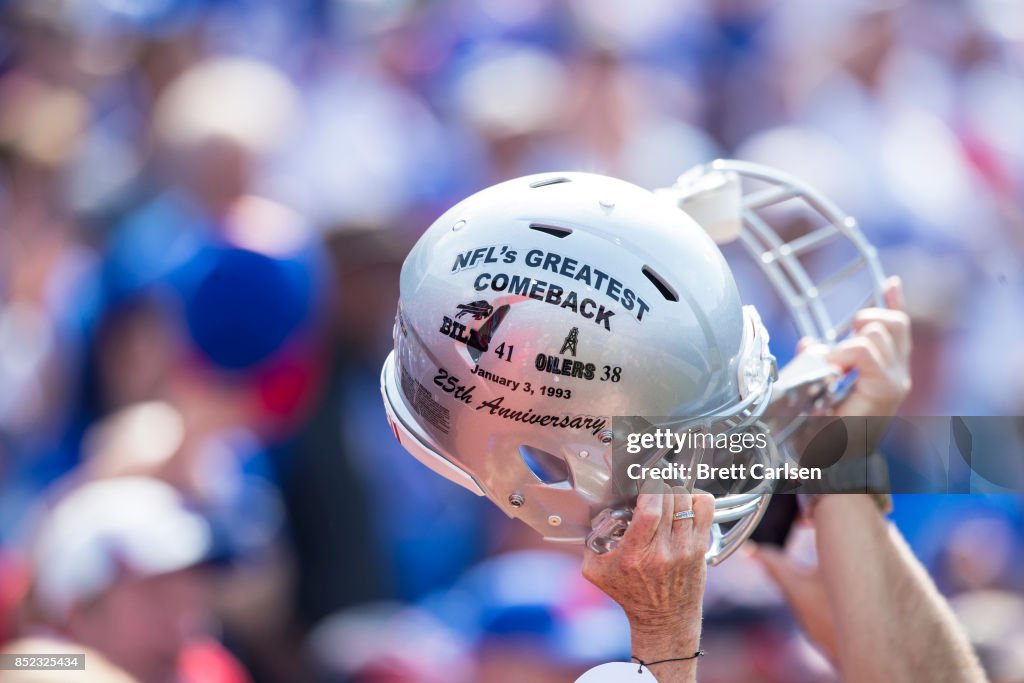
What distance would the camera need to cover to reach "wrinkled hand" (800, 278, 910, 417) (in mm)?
2764

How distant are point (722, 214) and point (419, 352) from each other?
0.83m

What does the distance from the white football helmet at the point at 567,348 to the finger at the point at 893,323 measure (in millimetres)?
524

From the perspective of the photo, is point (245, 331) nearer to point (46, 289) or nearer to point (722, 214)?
point (46, 289)

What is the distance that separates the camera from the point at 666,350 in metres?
2.27

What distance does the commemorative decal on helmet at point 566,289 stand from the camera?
89.2 inches

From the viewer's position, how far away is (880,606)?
274 cm

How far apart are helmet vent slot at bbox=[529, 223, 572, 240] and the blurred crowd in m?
1.84

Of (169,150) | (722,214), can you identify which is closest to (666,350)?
(722,214)

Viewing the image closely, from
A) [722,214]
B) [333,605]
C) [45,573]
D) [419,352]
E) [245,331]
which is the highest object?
[722,214]

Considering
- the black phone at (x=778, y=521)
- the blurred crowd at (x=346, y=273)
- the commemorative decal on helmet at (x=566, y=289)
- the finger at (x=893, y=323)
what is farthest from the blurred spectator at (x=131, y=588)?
the finger at (x=893, y=323)

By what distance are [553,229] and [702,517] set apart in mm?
599

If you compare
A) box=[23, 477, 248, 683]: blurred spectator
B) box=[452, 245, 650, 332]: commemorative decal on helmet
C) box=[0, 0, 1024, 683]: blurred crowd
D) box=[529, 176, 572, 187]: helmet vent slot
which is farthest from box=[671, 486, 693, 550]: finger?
box=[23, 477, 248, 683]: blurred spectator
